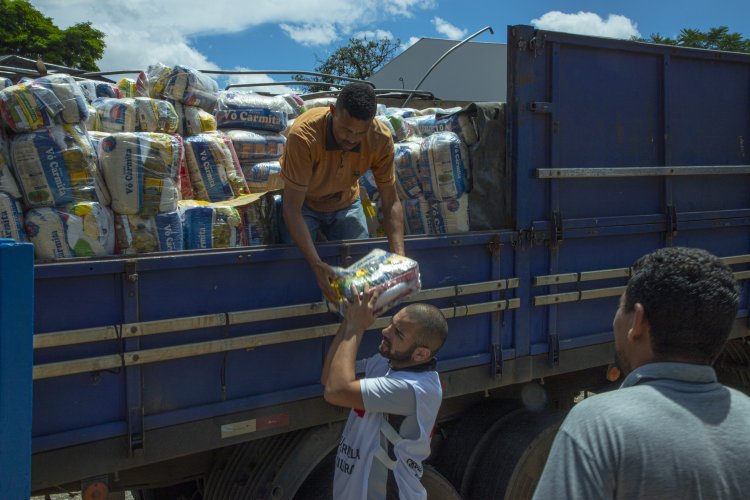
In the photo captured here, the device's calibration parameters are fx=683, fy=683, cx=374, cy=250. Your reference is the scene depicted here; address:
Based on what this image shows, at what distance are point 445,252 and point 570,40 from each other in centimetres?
139

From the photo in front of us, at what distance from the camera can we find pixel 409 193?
3625 mm

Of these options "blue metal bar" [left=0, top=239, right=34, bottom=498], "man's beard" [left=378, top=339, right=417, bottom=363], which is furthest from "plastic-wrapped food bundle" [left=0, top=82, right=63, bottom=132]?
"man's beard" [left=378, top=339, right=417, bottom=363]

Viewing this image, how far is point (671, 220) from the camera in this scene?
3926mm

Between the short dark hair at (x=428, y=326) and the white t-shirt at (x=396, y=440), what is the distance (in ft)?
0.30

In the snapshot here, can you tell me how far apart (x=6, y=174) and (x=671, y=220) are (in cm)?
338

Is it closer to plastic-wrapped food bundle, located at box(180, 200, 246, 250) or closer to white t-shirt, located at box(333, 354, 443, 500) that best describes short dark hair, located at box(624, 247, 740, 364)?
white t-shirt, located at box(333, 354, 443, 500)

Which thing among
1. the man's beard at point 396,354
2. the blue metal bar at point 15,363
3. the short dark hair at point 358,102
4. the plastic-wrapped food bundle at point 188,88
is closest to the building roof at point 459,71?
the plastic-wrapped food bundle at point 188,88

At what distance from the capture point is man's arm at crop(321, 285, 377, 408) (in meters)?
2.34

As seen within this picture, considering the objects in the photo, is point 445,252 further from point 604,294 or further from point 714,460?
point 714,460

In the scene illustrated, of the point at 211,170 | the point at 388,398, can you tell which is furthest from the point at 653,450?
the point at 211,170

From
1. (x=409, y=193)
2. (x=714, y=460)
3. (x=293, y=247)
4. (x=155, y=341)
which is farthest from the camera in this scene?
(x=409, y=193)

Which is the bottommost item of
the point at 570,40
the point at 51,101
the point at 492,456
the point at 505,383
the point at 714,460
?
the point at 492,456

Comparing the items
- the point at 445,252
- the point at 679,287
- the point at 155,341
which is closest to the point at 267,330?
the point at 155,341

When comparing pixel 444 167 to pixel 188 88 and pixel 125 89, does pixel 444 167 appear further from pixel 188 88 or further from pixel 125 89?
pixel 125 89
